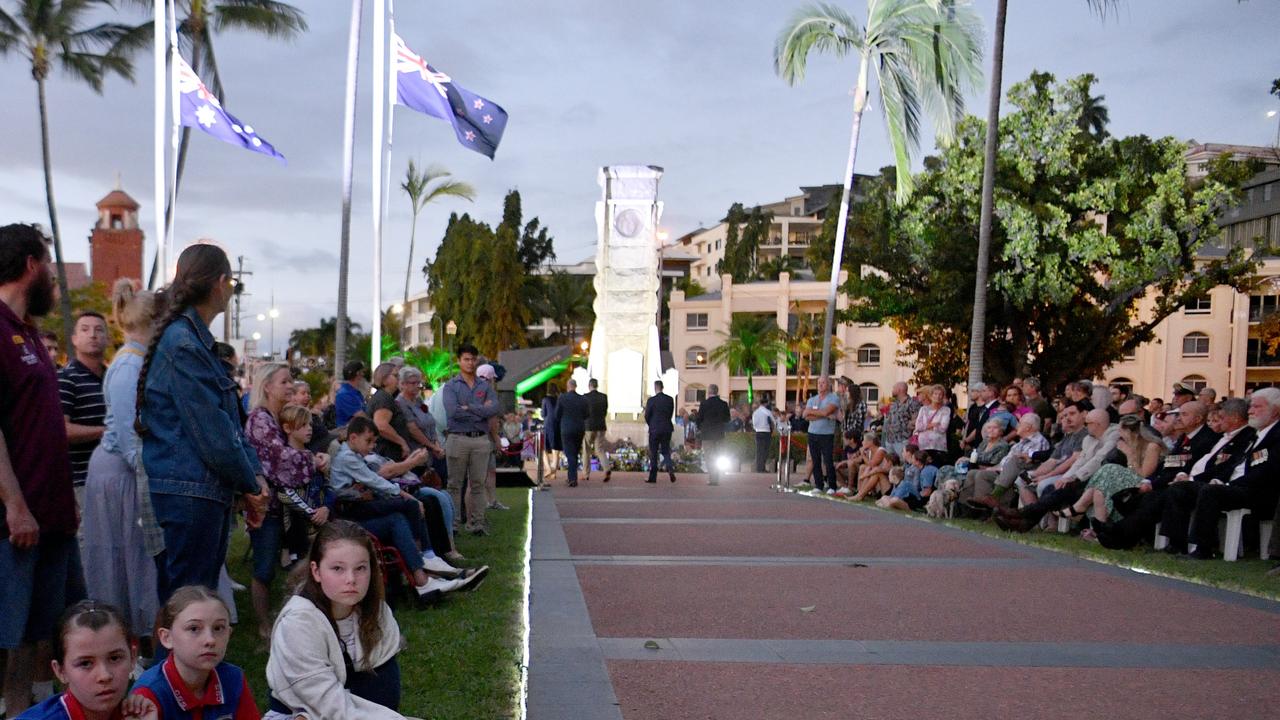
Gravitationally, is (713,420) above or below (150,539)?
below

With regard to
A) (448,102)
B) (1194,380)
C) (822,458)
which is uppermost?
(448,102)

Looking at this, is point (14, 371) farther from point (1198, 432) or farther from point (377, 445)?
point (1198, 432)

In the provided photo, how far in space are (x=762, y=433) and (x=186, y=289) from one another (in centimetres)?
2215

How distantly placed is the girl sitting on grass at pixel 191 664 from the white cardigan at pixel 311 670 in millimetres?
255

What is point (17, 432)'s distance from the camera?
4031mm

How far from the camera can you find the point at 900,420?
1716cm

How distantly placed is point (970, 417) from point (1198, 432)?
4.74m

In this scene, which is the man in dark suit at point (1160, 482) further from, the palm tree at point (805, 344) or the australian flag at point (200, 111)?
the palm tree at point (805, 344)

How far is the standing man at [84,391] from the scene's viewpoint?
5465 mm

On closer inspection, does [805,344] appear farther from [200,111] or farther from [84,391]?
[84,391]

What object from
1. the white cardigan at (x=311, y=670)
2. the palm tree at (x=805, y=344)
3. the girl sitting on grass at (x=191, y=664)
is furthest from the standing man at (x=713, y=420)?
the palm tree at (x=805, y=344)

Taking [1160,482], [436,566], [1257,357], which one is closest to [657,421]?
[1160,482]

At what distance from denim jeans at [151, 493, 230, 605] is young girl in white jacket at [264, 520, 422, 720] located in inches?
25.3

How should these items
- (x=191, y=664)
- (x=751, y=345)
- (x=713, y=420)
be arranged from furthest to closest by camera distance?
(x=751, y=345)
(x=713, y=420)
(x=191, y=664)
